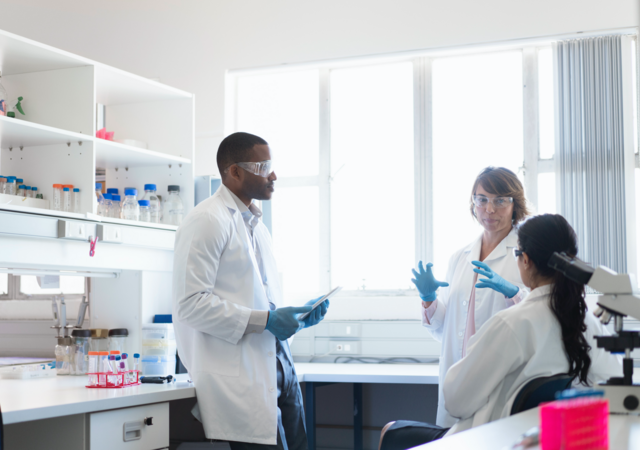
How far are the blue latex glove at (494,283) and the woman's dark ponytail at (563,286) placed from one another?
34 centimetres

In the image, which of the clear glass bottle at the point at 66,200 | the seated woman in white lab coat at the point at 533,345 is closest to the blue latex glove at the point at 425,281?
the seated woman in white lab coat at the point at 533,345

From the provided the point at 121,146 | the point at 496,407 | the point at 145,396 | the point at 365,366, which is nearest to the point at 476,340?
the point at 496,407

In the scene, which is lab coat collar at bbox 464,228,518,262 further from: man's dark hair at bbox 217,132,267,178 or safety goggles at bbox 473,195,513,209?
man's dark hair at bbox 217,132,267,178

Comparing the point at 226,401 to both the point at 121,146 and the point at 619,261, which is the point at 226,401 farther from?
the point at 619,261

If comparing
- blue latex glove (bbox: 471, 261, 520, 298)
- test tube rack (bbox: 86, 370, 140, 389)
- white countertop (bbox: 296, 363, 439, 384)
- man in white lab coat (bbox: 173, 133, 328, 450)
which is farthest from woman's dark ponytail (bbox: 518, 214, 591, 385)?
test tube rack (bbox: 86, 370, 140, 389)

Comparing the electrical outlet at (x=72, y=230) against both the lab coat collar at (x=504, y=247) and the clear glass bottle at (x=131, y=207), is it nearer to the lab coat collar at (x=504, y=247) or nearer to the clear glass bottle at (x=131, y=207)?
the clear glass bottle at (x=131, y=207)

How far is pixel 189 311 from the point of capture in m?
1.81

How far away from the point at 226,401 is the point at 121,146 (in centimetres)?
123

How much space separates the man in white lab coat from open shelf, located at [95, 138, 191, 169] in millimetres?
742

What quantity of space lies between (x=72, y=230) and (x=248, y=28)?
72.7 inches

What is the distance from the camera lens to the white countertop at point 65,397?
1.57m

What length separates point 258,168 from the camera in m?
2.06

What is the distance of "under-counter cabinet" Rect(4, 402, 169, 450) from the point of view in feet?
5.56

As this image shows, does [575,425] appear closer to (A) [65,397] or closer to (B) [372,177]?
(A) [65,397]
